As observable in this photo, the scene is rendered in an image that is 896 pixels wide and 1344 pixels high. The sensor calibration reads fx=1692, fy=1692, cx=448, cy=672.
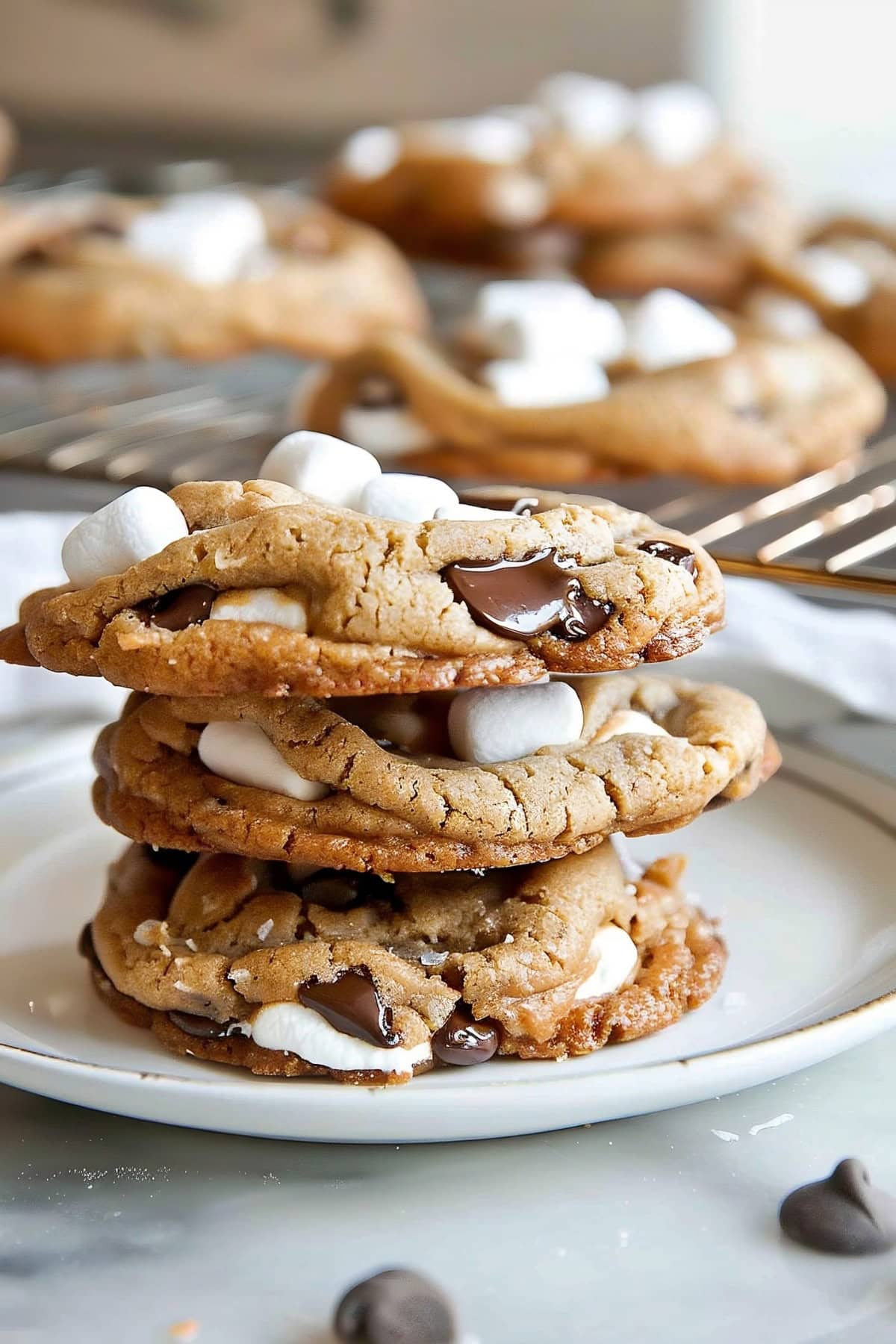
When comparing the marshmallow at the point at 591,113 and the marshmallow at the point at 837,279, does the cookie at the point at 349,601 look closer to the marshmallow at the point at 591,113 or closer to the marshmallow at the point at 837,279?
the marshmallow at the point at 837,279

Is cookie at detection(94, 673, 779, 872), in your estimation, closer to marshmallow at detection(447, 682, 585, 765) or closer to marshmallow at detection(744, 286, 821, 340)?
marshmallow at detection(447, 682, 585, 765)

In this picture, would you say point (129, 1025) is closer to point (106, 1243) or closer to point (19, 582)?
point (106, 1243)

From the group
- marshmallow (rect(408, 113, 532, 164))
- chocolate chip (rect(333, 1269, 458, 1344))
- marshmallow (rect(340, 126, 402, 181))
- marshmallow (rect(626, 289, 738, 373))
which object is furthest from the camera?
marshmallow (rect(340, 126, 402, 181))

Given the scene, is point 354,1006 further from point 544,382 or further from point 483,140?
point 483,140

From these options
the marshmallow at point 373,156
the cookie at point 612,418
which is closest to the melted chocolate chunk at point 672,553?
the cookie at point 612,418

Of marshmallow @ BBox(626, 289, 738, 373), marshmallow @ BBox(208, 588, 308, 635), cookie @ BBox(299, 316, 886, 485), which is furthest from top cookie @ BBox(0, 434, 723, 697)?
marshmallow @ BBox(626, 289, 738, 373)

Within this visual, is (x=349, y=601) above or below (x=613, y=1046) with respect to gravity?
above

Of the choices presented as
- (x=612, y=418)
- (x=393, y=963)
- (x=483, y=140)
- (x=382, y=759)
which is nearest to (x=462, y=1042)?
(x=393, y=963)
